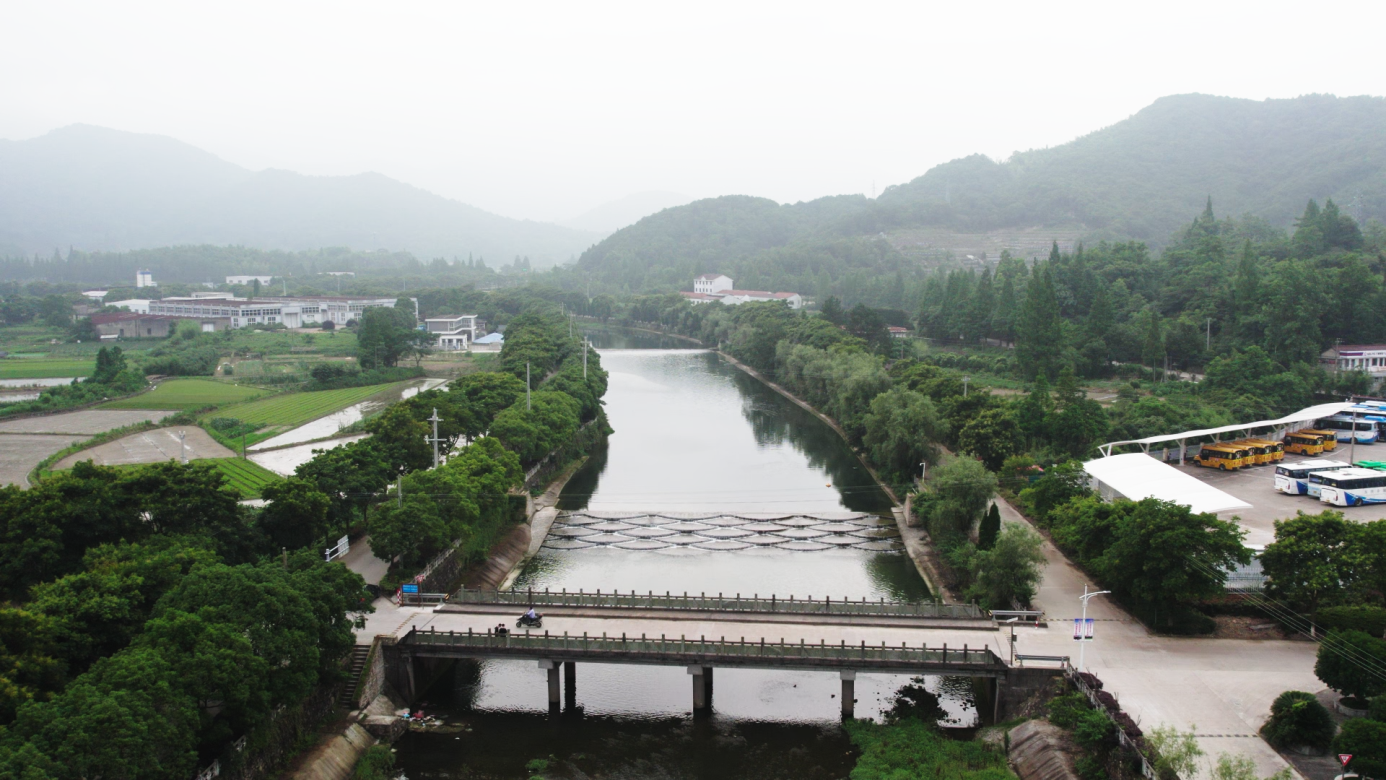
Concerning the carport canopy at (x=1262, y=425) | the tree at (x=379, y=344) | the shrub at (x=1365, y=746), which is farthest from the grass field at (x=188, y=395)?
the shrub at (x=1365, y=746)

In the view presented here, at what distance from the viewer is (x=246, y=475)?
38.4 meters

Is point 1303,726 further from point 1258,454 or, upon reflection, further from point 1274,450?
point 1274,450

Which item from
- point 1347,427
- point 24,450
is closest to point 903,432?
point 1347,427

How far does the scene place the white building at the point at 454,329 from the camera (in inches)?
3747

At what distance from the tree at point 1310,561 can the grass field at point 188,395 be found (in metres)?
52.8

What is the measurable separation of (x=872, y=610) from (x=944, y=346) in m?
60.6

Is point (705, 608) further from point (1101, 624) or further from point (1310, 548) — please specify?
point (1310, 548)

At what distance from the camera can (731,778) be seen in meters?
20.3

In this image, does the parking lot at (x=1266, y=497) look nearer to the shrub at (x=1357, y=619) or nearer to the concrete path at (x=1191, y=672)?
the shrub at (x=1357, y=619)

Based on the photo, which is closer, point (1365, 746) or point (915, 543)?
point (1365, 746)

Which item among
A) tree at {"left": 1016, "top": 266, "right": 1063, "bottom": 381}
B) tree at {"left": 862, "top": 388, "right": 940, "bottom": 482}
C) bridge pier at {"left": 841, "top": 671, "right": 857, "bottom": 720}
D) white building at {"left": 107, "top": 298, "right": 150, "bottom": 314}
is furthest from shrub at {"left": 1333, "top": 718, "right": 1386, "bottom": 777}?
white building at {"left": 107, "top": 298, "right": 150, "bottom": 314}

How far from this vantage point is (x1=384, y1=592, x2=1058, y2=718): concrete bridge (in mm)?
21953

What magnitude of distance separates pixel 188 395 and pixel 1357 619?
5994 centimetres

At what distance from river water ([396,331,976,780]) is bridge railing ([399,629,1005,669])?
176cm
